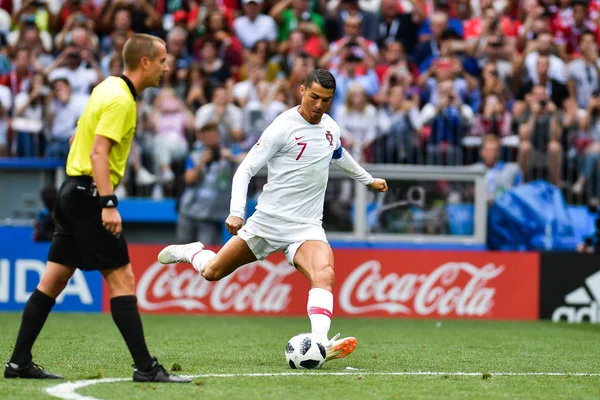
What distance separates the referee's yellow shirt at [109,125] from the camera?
6766 millimetres

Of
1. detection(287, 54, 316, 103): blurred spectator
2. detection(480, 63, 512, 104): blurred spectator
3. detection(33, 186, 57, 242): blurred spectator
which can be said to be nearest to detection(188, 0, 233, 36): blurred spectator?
detection(287, 54, 316, 103): blurred spectator

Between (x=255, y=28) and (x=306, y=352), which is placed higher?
(x=255, y=28)

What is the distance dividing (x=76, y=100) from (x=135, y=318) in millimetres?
10204

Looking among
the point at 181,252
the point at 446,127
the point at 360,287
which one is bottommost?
the point at 360,287

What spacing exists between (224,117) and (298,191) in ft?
24.8

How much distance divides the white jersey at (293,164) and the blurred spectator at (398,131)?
7.09 metres

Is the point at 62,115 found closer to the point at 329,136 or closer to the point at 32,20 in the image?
the point at 32,20

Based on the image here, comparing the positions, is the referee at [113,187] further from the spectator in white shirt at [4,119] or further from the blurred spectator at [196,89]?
the blurred spectator at [196,89]

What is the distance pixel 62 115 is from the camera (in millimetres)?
16422

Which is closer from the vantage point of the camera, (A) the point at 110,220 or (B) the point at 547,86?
(A) the point at 110,220

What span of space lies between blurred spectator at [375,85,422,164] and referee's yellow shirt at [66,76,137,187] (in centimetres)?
946

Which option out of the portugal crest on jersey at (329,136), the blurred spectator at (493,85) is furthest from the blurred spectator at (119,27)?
the portugal crest on jersey at (329,136)

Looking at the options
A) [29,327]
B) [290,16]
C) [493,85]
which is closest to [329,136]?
[29,327]

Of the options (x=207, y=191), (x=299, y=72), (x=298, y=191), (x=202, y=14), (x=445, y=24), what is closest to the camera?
(x=298, y=191)
